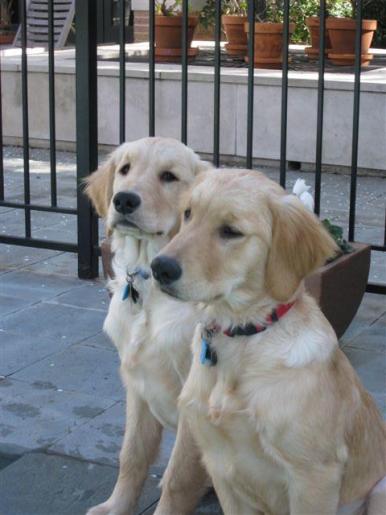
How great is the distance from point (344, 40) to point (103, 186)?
9262 mm

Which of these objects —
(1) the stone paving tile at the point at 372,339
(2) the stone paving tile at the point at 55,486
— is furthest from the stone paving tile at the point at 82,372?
(1) the stone paving tile at the point at 372,339

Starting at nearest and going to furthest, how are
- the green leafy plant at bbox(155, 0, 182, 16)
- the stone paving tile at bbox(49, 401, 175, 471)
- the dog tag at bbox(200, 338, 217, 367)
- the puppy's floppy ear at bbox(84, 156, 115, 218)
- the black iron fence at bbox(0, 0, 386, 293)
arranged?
the dog tag at bbox(200, 338, 217, 367)
the puppy's floppy ear at bbox(84, 156, 115, 218)
the stone paving tile at bbox(49, 401, 175, 471)
the black iron fence at bbox(0, 0, 386, 293)
the green leafy plant at bbox(155, 0, 182, 16)

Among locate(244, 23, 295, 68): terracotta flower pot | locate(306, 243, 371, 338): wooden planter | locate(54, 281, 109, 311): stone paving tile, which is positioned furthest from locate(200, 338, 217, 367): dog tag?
locate(244, 23, 295, 68): terracotta flower pot

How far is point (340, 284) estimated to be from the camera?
5.02 metres

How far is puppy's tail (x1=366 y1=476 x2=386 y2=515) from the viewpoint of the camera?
2959mm

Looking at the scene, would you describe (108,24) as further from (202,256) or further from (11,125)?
(202,256)

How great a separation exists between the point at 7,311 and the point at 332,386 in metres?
3.49

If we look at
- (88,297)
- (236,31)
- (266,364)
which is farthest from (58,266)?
(236,31)

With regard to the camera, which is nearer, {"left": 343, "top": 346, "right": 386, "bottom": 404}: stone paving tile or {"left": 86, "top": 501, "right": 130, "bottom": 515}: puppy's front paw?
{"left": 86, "top": 501, "right": 130, "bottom": 515}: puppy's front paw

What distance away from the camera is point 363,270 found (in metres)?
5.30

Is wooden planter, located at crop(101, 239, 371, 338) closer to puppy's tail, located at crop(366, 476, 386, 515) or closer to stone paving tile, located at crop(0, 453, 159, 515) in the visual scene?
stone paving tile, located at crop(0, 453, 159, 515)

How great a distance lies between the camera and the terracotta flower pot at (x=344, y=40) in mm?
12258

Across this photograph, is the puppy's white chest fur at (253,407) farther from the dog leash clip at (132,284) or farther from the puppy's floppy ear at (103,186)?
the puppy's floppy ear at (103,186)

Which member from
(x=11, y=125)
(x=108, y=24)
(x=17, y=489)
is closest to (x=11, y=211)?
(x=11, y=125)
